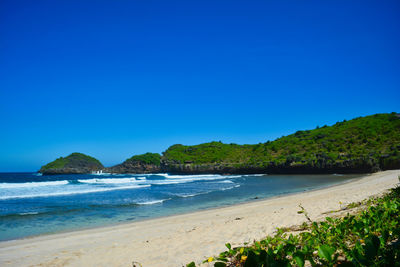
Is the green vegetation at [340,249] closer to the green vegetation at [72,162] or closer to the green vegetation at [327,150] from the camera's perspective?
the green vegetation at [327,150]

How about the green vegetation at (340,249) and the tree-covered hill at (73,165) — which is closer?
the green vegetation at (340,249)

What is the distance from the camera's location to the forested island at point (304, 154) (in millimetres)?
41656

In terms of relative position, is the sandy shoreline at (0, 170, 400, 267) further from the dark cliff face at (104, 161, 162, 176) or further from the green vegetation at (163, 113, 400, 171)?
the dark cliff face at (104, 161, 162, 176)

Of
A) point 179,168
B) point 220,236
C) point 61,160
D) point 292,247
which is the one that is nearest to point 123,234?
point 220,236

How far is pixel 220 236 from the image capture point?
6.80 m

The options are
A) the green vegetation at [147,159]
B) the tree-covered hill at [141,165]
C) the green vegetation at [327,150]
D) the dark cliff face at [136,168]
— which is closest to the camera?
the green vegetation at [327,150]

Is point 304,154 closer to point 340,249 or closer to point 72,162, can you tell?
point 340,249

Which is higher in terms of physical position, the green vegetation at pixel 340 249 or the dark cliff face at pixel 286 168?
the green vegetation at pixel 340 249

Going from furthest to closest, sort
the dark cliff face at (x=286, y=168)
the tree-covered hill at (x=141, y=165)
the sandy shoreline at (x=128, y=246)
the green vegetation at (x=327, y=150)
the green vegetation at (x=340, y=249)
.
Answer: the tree-covered hill at (x=141, y=165)
the green vegetation at (x=327, y=150)
the dark cliff face at (x=286, y=168)
the sandy shoreline at (x=128, y=246)
the green vegetation at (x=340, y=249)

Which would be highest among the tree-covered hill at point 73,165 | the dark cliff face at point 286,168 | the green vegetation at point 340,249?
the tree-covered hill at point 73,165

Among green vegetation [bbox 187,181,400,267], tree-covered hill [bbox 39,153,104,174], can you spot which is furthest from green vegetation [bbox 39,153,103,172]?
green vegetation [bbox 187,181,400,267]

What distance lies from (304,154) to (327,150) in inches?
198

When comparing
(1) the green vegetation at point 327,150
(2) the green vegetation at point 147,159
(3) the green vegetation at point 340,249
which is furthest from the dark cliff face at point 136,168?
(3) the green vegetation at point 340,249

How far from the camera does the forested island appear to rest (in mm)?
41656
